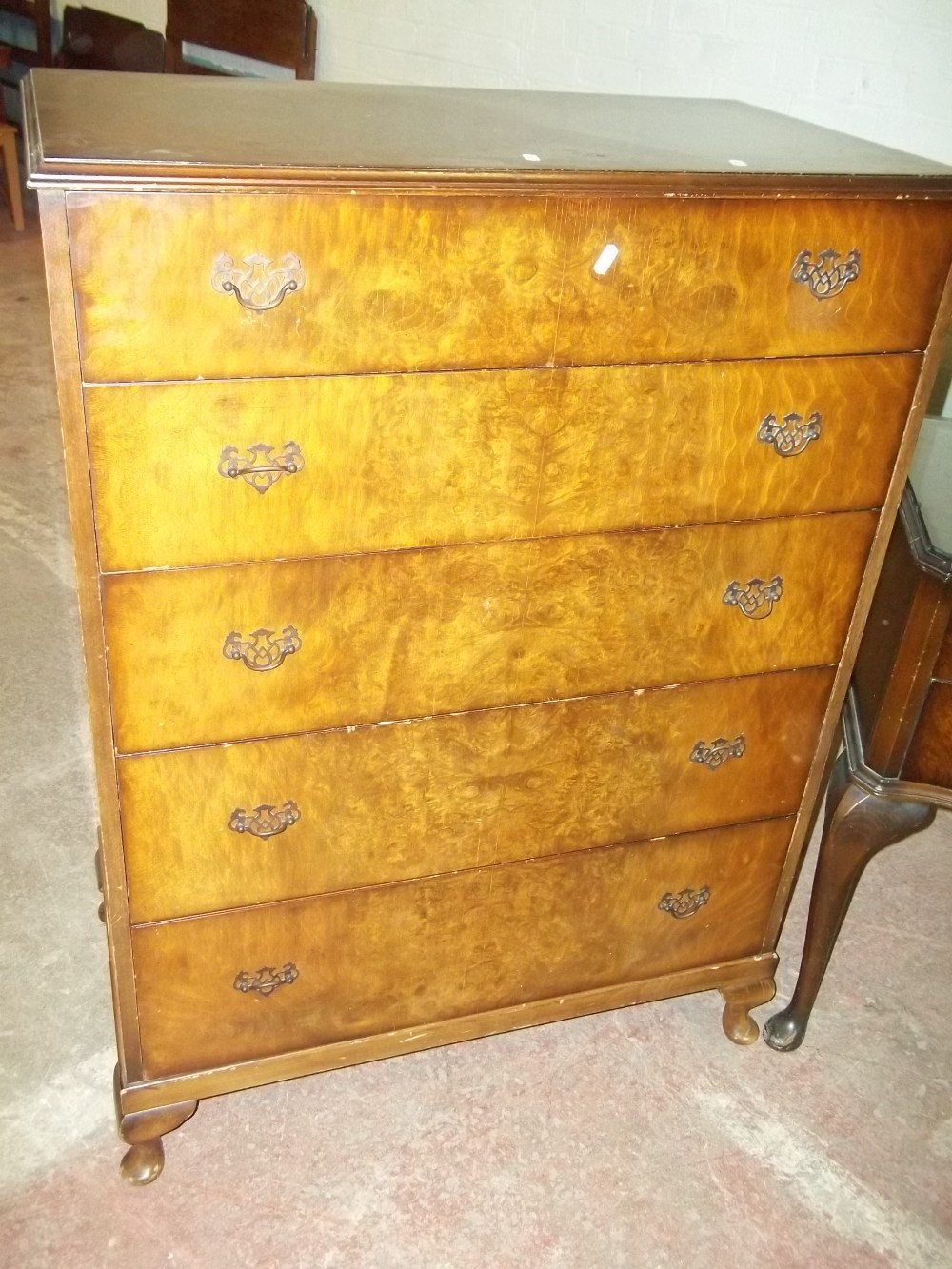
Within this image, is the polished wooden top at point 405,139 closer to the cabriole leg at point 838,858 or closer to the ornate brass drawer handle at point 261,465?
the ornate brass drawer handle at point 261,465

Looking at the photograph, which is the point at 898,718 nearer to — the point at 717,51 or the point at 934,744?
the point at 934,744

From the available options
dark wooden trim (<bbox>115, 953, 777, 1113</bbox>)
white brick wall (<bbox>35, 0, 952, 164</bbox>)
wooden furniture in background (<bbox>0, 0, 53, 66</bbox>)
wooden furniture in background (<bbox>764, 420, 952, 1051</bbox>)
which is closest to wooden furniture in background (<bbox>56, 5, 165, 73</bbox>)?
wooden furniture in background (<bbox>0, 0, 53, 66</bbox>)

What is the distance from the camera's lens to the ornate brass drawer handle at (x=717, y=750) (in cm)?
162

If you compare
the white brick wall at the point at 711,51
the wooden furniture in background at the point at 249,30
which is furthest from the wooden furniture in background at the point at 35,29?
the white brick wall at the point at 711,51

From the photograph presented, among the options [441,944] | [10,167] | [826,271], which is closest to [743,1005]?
[441,944]

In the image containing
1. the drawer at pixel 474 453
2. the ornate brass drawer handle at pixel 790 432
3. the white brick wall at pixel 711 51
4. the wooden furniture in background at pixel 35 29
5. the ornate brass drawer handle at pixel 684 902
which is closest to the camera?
the drawer at pixel 474 453

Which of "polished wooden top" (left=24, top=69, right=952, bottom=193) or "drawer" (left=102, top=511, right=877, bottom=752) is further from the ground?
"polished wooden top" (left=24, top=69, right=952, bottom=193)

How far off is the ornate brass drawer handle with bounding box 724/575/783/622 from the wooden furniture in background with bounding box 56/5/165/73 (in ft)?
14.0

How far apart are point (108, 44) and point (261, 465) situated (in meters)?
4.58

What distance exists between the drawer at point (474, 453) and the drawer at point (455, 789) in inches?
10.6

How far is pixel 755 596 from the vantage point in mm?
1515

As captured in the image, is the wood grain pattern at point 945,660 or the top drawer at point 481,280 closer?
the top drawer at point 481,280

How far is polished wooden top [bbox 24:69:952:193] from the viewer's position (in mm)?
1065

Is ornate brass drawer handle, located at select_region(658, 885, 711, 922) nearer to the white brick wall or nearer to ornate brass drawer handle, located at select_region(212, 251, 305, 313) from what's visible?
ornate brass drawer handle, located at select_region(212, 251, 305, 313)
